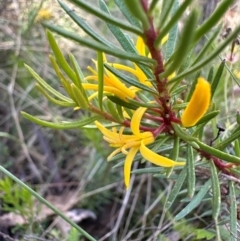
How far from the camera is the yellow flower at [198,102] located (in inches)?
19.6

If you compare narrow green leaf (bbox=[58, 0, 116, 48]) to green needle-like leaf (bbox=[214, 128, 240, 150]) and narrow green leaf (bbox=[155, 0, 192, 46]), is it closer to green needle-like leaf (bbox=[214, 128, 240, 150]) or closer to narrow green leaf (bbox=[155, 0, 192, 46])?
narrow green leaf (bbox=[155, 0, 192, 46])

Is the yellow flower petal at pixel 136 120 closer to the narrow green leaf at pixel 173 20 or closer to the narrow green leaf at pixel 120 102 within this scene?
the narrow green leaf at pixel 120 102

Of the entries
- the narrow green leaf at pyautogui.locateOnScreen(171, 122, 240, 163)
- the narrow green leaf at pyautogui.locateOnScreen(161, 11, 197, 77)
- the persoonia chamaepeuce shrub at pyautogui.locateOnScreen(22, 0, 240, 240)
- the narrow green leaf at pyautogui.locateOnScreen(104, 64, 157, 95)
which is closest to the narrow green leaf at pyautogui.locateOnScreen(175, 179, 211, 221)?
the persoonia chamaepeuce shrub at pyautogui.locateOnScreen(22, 0, 240, 240)

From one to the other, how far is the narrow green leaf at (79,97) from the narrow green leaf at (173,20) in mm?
150

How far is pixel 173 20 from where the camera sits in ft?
1.54

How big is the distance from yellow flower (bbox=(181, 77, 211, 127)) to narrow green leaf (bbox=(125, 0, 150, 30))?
9 cm

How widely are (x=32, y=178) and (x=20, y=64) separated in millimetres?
471

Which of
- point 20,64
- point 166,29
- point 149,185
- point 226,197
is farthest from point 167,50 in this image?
point 20,64

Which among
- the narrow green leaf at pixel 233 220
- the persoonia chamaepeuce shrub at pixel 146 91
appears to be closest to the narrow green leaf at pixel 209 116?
the persoonia chamaepeuce shrub at pixel 146 91

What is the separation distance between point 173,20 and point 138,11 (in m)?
0.04

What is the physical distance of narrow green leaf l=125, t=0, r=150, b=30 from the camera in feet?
1.45

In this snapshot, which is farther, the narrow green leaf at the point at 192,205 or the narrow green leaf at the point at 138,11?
the narrow green leaf at the point at 192,205

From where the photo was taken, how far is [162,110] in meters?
0.68

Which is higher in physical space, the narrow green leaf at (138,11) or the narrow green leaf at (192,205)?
the narrow green leaf at (138,11)
